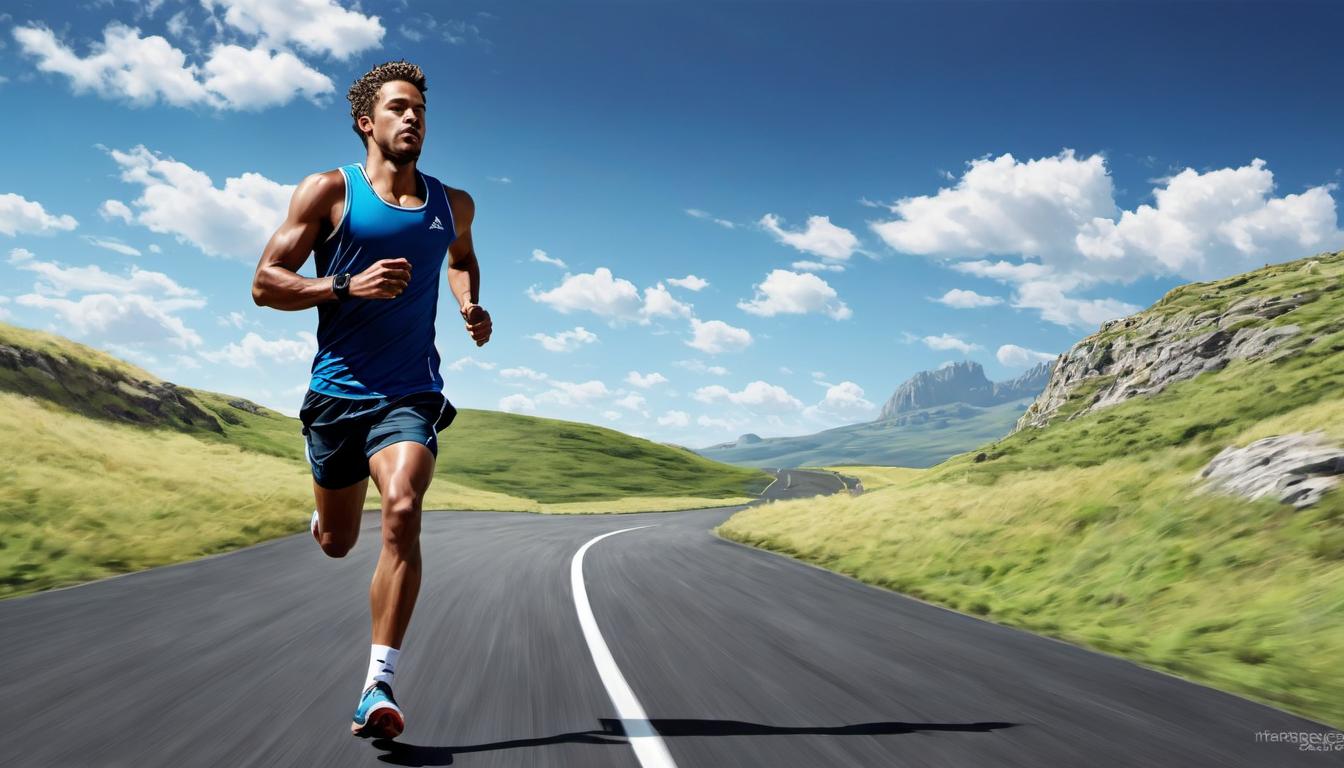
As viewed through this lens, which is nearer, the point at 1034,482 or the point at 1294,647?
the point at 1294,647

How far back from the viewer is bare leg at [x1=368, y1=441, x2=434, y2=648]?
13.1 feet

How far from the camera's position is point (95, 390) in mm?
40938

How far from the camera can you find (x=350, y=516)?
498 centimetres

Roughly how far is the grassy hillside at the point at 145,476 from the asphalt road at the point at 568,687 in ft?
10.0

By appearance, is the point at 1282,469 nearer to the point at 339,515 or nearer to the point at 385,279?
the point at 339,515

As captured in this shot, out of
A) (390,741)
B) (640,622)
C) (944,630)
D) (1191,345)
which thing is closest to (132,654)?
(390,741)

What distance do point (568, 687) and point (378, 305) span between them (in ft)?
8.09

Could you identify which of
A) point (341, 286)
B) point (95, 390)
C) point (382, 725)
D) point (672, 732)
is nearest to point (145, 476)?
point (341, 286)

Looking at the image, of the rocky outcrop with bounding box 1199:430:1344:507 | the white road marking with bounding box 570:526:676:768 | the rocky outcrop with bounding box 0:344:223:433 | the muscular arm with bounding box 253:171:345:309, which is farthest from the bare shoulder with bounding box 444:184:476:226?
the rocky outcrop with bounding box 0:344:223:433

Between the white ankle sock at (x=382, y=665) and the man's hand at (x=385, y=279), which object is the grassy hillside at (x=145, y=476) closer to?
the white ankle sock at (x=382, y=665)

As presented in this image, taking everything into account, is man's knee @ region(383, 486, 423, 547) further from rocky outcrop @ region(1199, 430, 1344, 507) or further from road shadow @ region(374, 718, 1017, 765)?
rocky outcrop @ region(1199, 430, 1344, 507)

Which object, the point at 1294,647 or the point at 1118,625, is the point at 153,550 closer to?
the point at 1118,625

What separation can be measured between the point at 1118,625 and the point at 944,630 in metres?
2.31

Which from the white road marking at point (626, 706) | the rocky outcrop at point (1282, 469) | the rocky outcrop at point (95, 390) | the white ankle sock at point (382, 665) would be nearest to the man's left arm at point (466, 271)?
the white ankle sock at point (382, 665)
